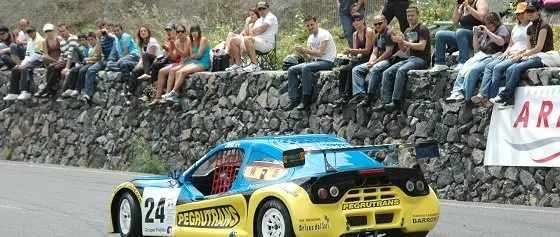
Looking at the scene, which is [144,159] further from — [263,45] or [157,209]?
[157,209]

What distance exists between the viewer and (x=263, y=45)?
22938 millimetres

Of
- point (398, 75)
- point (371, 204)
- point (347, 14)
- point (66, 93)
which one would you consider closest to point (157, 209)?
point (371, 204)

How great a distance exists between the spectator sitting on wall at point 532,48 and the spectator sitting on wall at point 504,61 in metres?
0.09

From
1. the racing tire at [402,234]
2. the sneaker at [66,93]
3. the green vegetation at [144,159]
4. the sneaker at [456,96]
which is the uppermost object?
the sneaker at [456,96]

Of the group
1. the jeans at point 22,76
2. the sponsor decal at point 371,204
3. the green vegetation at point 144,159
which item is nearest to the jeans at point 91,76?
the green vegetation at point 144,159

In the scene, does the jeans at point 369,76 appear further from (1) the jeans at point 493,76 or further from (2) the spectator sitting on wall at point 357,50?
(1) the jeans at point 493,76

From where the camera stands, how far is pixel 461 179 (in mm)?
18359

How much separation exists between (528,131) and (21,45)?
1592cm

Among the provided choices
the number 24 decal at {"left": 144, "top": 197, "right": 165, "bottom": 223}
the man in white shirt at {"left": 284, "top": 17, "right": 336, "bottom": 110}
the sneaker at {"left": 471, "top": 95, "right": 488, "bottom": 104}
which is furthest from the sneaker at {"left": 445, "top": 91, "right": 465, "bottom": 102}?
the number 24 decal at {"left": 144, "top": 197, "right": 165, "bottom": 223}

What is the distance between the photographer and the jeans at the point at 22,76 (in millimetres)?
29156

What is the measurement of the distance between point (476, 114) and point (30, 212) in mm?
6820

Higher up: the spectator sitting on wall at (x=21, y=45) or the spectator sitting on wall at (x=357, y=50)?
the spectator sitting on wall at (x=357, y=50)

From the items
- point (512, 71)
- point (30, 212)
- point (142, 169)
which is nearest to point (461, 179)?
point (512, 71)

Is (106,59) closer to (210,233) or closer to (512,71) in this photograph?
(512,71)
